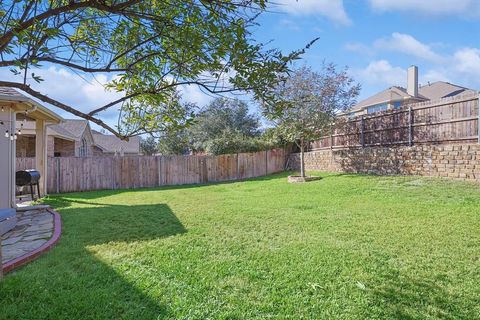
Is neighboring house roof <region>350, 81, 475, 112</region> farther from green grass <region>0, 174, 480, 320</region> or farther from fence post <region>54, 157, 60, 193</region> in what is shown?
fence post <region>54, 157, 60, 193</region>

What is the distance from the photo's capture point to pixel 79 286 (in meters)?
3.20

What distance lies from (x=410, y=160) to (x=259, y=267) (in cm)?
917

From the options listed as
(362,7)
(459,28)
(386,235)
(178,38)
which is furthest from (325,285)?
(459,28)

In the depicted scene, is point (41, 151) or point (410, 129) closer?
point (41, 151)

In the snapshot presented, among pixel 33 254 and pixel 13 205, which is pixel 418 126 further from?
pixel 13 205

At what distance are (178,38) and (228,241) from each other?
319 cm

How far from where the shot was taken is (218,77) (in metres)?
2.42

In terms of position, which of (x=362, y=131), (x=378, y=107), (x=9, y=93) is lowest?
(x=362, y=131)

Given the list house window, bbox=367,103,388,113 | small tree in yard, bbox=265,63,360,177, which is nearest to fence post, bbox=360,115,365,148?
small tree in yard, bbox=265,63,360,177

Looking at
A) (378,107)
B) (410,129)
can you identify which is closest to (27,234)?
(410,129)

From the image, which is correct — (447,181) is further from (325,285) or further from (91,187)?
(91,187)

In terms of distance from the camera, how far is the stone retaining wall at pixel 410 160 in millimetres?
9125

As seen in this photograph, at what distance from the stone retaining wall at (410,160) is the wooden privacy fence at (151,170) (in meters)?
3.72

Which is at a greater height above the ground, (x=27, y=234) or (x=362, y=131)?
(x=362, y=131)
